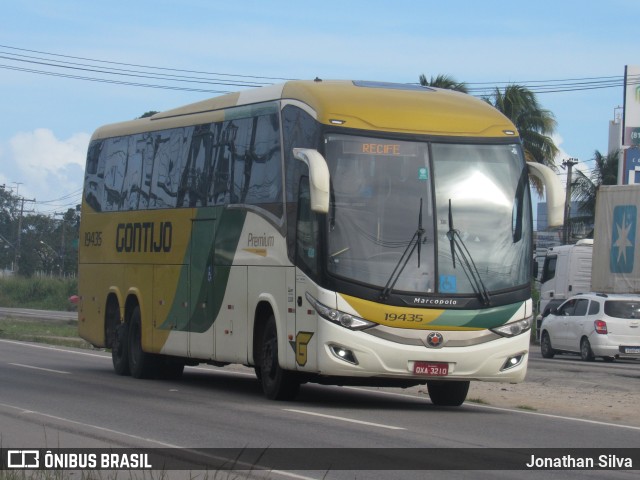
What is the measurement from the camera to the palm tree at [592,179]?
6044 centimetres

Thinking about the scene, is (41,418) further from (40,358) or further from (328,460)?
(40,358)

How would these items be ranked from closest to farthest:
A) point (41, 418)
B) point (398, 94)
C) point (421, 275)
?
point (41, 418)
point (421, 275)
point (398, 94)

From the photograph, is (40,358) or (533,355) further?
(533,355)

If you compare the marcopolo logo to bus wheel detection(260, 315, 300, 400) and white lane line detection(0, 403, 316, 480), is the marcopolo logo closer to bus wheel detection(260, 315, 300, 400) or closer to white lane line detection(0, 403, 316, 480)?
bus wheel detection(260, 315, 300, 400)

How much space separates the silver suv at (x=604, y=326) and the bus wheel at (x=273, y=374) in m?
16.4

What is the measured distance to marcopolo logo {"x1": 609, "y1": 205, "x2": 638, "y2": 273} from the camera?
1221 inches

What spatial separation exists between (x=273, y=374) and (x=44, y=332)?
26.2 metres

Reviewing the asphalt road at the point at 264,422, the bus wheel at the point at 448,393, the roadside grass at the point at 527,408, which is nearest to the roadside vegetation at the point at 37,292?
the asphalt road at the point at 264,422

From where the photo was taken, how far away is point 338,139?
16.3 metres


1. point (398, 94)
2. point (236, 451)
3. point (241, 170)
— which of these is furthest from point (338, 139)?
point (236, 451)

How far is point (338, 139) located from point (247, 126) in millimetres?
2844

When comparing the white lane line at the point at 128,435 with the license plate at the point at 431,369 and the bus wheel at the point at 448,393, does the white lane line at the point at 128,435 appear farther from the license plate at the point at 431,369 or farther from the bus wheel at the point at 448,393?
the bus wheel at the point at 448,393

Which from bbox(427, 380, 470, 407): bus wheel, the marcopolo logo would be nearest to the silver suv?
the marcopolo logo

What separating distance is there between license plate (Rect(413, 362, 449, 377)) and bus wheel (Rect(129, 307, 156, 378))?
7.48m
